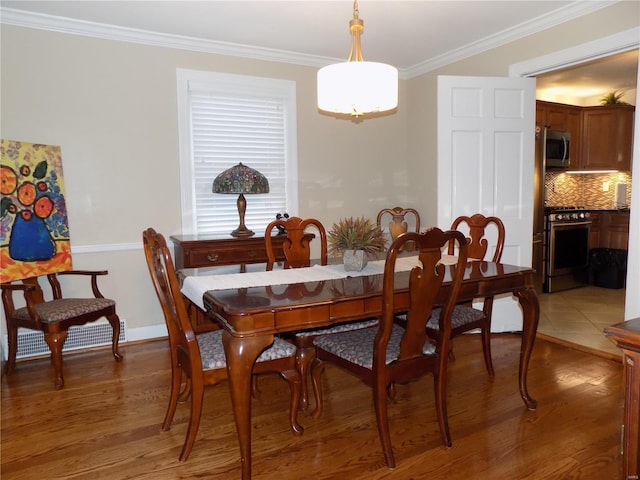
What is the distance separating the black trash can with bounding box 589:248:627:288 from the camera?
18.5ft

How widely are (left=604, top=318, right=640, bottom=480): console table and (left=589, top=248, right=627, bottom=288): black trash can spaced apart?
16.4 ft

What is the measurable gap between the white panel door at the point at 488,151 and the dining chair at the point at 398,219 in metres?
0.62

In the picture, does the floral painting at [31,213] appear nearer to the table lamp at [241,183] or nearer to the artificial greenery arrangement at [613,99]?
the table lamp at [241,183]

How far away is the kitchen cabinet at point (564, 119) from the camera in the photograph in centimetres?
561

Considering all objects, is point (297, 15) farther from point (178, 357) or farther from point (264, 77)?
point (178, 357)

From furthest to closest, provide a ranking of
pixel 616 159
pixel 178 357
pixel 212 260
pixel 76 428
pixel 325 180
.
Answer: pixel 616 159 → pixel 325 180 → pixel 212 260 → pixel 76 428 → pixel 178 357

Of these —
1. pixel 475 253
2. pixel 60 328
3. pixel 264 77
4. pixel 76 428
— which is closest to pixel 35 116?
pixel 60 328

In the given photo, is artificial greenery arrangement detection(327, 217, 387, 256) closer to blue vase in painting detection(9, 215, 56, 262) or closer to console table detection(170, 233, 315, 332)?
console table detection(170, 233, 315, 332)

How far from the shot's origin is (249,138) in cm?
422

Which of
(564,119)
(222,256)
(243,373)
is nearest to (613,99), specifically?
(564,119)

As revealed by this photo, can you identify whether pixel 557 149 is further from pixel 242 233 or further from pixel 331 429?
pixel 331 429

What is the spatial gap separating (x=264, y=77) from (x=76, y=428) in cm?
319

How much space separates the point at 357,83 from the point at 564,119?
4708 mm

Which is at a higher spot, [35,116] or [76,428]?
[35,116]
